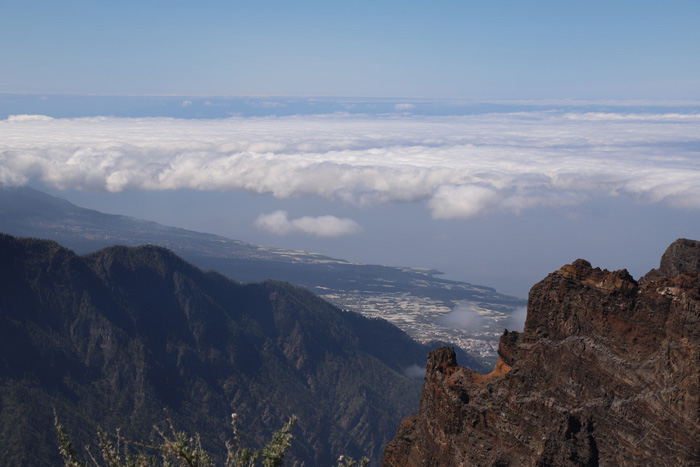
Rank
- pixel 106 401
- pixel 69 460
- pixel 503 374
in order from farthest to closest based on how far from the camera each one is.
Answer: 1. pixel 106 401
2. pixel 503 374
3. pixel 69 460

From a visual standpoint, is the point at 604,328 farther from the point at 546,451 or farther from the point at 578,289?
the point at 546,451

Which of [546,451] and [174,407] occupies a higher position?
[546,451]

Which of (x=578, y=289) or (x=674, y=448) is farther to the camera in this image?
(x=578, y=289)

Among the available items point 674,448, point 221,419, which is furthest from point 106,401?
point 674,448

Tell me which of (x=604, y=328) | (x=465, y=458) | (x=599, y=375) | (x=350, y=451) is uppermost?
(x=604, y=328)

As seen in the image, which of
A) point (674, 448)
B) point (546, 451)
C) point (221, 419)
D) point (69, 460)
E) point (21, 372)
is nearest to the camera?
point (69, 460)

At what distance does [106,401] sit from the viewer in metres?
181

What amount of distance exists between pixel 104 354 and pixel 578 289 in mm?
181360

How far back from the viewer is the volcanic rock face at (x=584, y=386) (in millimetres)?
36625

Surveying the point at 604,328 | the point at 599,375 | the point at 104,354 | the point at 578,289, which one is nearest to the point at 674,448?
the point at 599,375

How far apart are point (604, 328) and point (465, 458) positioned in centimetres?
1288

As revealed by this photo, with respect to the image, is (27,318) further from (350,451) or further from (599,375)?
(599,375)

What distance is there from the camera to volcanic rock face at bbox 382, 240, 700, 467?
3662 centimetres

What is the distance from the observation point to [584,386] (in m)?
41.1
